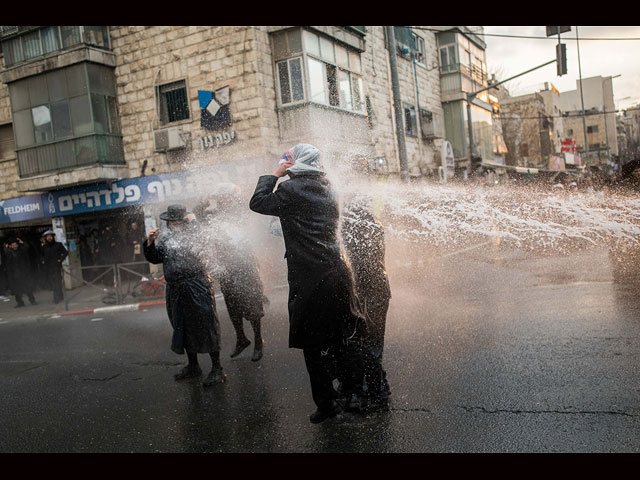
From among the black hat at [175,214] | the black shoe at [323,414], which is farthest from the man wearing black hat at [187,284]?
the black shoe at [323,414]

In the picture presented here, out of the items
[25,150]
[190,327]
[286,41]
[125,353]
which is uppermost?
[286,41]

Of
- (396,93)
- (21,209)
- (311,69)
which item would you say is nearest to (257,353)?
(396,93)

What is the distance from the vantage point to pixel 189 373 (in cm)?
525

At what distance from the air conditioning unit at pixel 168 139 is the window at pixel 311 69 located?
3159 mm

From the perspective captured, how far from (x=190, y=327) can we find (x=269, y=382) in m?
0.94

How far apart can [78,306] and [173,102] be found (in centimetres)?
670

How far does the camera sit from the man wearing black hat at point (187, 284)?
5.03m

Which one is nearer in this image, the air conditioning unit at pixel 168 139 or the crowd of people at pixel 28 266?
the crowd of people at pixel 28 266

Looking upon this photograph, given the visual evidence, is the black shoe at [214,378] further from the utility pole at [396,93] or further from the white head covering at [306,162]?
the utility pole at [396,93]

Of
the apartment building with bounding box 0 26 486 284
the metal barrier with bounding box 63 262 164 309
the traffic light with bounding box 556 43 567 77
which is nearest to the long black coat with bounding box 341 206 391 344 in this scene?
the metal barrier with bounding box 63 262 164 309

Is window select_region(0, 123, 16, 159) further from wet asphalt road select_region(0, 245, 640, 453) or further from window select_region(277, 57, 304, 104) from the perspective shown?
wet asphalt road select_region(0, 245, 640, 453)
